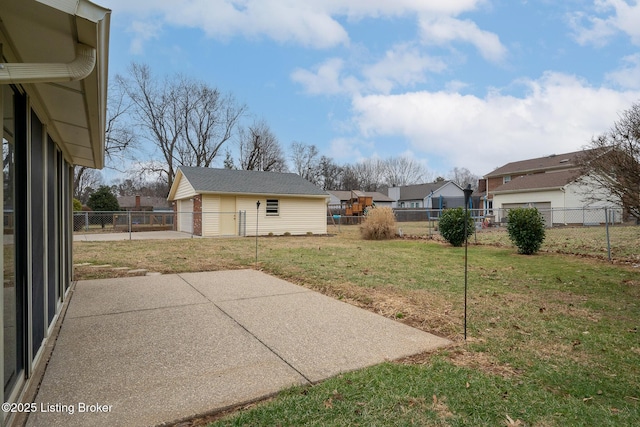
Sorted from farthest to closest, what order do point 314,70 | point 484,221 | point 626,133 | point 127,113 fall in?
point 127,113
point 484,221
point 314,70
point 626,133

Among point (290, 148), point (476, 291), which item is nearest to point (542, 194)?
point (476, 291)

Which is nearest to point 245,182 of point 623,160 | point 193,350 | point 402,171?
point 623,160

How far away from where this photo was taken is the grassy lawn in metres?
2.28

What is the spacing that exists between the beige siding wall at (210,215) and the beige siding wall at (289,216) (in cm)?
119

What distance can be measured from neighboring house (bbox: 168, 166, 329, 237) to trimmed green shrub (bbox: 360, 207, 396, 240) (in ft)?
16.9

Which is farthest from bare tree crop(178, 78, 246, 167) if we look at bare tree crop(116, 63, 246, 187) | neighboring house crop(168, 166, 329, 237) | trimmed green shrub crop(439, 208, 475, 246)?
trimmed green shrub crop(439, 208, 475, 246)

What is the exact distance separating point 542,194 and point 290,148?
3410cm

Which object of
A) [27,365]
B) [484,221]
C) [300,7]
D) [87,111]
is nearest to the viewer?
[27,365]

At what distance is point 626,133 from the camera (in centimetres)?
745

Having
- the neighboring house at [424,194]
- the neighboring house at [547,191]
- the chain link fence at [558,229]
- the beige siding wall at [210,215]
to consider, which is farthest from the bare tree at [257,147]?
the neighboring house at [547,191]

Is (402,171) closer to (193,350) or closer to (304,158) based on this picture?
(304,158)

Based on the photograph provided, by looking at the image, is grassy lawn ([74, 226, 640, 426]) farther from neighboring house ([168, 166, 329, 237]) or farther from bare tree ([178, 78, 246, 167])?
bare tree ([178, 78, 246, 167])

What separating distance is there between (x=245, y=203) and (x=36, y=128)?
52.5 feet

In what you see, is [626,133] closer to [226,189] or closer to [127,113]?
[226,189]
